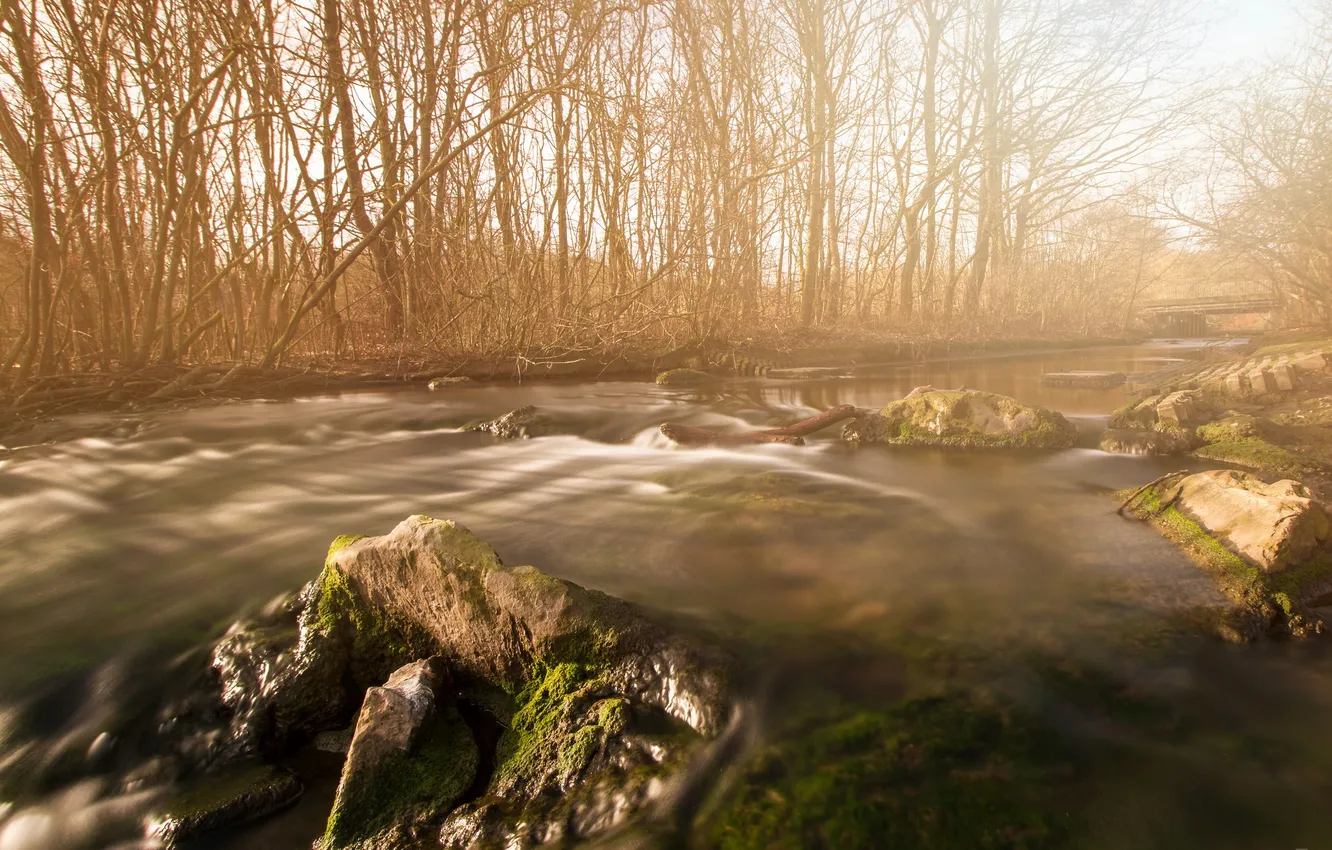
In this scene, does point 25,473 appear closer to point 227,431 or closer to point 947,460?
point 227,431

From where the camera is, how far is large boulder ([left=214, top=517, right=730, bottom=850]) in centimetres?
171

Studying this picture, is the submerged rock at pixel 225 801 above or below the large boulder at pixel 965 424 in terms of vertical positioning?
below

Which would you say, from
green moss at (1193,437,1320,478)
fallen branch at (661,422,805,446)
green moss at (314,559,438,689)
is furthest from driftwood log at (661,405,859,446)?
green moss at (314,559,438,689)

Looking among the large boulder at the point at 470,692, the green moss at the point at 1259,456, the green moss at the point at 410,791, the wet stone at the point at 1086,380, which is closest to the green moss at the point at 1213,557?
the green moss at the point at 1259,456

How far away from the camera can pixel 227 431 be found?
19.8ft

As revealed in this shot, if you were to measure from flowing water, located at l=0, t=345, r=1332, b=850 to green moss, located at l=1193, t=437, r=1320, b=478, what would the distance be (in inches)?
12.6

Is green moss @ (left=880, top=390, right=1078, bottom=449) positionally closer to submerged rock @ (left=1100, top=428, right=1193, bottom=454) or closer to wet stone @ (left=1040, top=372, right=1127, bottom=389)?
submerged rock @ (left=1100, top=428, right=1193, bottom=454)

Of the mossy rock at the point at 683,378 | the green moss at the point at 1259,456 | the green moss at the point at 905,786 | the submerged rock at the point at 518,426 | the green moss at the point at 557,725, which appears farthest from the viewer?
the mossy rock at the point at 683,378

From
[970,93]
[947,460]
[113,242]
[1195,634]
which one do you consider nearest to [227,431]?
[113,242]

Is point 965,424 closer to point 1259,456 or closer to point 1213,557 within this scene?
point 1259,456

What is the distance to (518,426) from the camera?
6.19m

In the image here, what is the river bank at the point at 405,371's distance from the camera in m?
6.52

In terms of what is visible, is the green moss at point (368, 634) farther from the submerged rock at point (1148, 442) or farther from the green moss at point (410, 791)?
the submerged rock at point (1148, 442)

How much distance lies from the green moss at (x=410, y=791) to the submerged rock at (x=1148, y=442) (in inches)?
195
